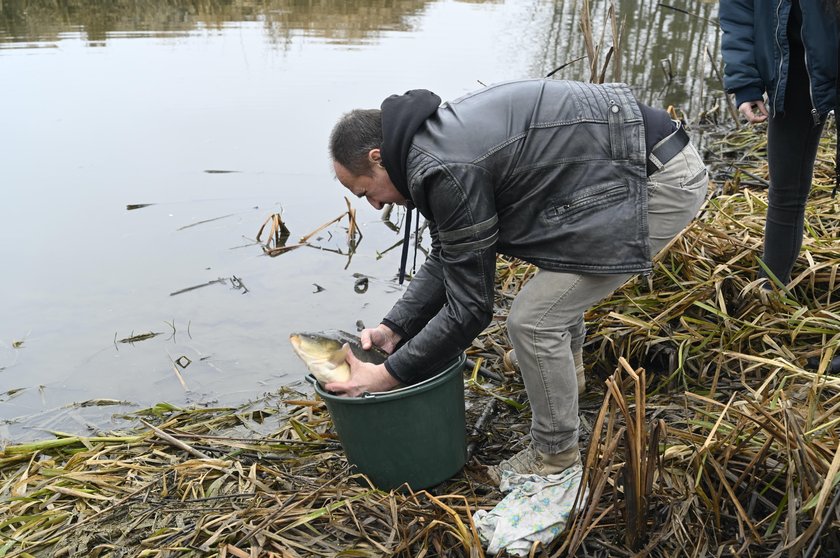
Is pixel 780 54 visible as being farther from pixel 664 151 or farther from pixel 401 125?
pixel 401 125

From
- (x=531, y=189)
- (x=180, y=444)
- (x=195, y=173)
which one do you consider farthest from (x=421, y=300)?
(x=195, y=173)

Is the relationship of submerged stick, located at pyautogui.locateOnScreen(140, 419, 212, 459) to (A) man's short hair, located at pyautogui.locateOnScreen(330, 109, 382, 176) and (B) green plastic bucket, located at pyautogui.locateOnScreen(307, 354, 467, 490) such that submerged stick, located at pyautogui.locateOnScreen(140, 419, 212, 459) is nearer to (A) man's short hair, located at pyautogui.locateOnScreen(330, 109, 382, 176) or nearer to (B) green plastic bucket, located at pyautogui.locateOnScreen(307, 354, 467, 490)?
(B) green plastic bucket, located at pyautogui.locateOnScreen(307, 354, 467, 490)

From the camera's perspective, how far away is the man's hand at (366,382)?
2.87 m

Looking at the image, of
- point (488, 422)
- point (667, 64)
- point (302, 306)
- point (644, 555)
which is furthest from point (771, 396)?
point (667, 64)

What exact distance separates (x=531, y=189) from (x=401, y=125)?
478 millimetres

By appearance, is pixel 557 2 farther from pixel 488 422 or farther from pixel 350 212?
pixel 488 422

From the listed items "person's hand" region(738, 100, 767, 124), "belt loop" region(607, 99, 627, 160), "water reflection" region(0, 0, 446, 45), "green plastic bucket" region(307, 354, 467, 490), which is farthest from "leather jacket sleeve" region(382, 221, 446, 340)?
"water reflection" region(0, 0, 446, 45)

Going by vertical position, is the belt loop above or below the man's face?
above

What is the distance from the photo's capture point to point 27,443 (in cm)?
385

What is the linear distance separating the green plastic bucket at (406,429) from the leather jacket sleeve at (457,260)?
83 millimetres

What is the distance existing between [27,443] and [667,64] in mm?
9458

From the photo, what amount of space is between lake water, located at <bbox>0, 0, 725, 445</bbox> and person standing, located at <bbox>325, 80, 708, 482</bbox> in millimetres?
2103

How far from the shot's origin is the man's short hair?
2.62 metres

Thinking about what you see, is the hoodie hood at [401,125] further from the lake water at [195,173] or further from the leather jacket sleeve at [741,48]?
the lake water at [195,173]
